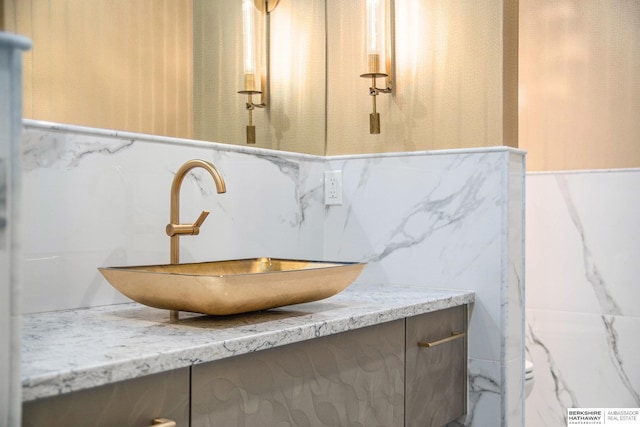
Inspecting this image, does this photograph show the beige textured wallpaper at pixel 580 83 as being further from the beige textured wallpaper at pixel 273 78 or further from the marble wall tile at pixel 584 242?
the beige textured wallpaper at pixel 273 78

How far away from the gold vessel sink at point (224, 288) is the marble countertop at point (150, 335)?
1.4 inches

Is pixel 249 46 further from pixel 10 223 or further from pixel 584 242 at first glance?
A: pixel 584 242

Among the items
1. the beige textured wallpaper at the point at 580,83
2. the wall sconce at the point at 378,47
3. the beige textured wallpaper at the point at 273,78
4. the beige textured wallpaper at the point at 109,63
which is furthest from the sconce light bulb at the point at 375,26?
the beige textured wallpaper at the point at 580,83

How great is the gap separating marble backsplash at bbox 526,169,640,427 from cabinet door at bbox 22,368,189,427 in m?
2.34

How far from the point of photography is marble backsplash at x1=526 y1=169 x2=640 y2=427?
293cm

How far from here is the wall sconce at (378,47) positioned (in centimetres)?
218

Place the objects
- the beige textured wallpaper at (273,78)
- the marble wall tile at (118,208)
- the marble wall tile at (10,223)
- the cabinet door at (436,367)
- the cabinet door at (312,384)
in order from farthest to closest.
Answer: the beige textured wallpaper at (273,78) → the cabinet door at (436,367) → the marble wall tile at (118,208) → the cabinet door at (312,384) → the marble wall tile at (10,223)

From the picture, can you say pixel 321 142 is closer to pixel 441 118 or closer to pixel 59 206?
pixel 441 118

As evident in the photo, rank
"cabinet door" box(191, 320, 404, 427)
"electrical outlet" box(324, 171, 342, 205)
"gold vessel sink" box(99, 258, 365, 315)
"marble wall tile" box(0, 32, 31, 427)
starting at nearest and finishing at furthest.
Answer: "marble wall tile" box(0, 32, 31, 427), "cabinet door" box(191, 320, 404, 427), "gold vessel sink" box(99, 258, 365, 315), "electrical outlet" box(324, 171, 342, 205)

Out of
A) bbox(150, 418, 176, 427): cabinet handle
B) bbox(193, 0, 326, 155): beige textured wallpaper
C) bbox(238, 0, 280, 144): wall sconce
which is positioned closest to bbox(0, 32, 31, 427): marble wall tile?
bbox(150, 418, 176, 427): cabinet handle

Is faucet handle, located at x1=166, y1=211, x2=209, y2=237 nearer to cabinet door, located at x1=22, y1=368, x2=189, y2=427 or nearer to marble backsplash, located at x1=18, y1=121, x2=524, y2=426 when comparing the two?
marble backsplash, located at x1=18, y1=121, x2=524, y2=426

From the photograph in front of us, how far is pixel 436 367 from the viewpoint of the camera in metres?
1.85

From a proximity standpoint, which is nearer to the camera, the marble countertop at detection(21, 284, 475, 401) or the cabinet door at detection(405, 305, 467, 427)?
the marble countertop at detection(21, 284, 475, 401)

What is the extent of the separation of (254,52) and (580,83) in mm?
1605
